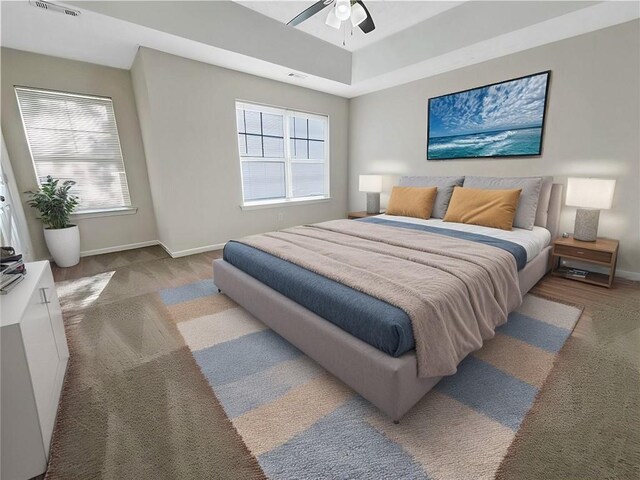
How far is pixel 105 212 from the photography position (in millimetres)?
3965

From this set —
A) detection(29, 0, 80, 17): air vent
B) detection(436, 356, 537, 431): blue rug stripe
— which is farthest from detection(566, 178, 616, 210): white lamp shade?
detection(29, 0, 80, 17): air vent

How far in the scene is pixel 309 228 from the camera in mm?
2949

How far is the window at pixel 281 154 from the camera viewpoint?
4359 millimetres

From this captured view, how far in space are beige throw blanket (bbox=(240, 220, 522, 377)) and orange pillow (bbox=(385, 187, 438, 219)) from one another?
98cm

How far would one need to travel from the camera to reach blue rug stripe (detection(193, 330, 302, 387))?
5.58 feet

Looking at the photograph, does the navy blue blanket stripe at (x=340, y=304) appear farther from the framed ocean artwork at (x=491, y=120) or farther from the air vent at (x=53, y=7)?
the framed ocean artwork at (x=491, y=120)

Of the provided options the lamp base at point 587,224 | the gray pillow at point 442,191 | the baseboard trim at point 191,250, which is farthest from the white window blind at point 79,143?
the lamp base at point 587,224

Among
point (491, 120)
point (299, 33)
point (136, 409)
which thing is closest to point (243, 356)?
point (136, 409)

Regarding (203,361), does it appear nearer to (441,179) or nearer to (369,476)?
(369,476)

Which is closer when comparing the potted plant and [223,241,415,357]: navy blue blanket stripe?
[223,241,415,357]: navy blue blanket stripe

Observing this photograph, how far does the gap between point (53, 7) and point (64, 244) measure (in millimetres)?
2413

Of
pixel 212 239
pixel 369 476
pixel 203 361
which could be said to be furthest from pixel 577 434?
pixel 212 239

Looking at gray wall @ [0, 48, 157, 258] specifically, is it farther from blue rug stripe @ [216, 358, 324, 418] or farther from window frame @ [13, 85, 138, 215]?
blue rug stripe @ [216, 358, 324, 418]

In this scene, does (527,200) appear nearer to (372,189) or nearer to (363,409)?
(372,189)
